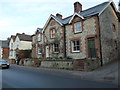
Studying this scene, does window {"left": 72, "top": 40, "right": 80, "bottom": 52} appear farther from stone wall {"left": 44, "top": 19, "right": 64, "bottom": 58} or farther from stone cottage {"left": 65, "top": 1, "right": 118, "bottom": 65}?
stone wall {"left": 44, "top": 19, "right": 64, "bottom": 58}

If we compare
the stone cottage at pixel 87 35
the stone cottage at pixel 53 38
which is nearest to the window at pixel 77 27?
the stone cottage at pixel 87 35

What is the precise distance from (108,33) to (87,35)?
362cm

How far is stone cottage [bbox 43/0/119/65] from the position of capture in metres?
15.6

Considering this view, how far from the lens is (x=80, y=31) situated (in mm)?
17422

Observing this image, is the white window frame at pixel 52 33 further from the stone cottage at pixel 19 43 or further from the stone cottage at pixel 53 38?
the stone cottage at pixel 19 43

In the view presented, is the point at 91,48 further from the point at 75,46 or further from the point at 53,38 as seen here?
the point at 53,38

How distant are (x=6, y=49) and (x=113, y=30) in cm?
3966

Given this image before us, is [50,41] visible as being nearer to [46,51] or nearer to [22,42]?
[46,51]

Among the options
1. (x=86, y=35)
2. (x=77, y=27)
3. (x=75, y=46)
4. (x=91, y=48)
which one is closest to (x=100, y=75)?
(x=91, y=48)

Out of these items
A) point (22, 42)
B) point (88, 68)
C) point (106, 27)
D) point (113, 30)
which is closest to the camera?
point (88, 68)

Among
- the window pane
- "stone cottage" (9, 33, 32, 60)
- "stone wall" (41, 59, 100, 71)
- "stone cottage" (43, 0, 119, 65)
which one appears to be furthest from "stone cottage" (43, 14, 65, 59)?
"stone cottage" (9, 33, 32, 60)

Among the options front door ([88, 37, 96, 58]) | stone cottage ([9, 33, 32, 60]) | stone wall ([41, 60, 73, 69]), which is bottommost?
stone wall ([41, 60, 73, 69])

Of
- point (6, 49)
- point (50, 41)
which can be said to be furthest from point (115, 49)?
point (6, 49)

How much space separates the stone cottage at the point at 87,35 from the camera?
15594mm
